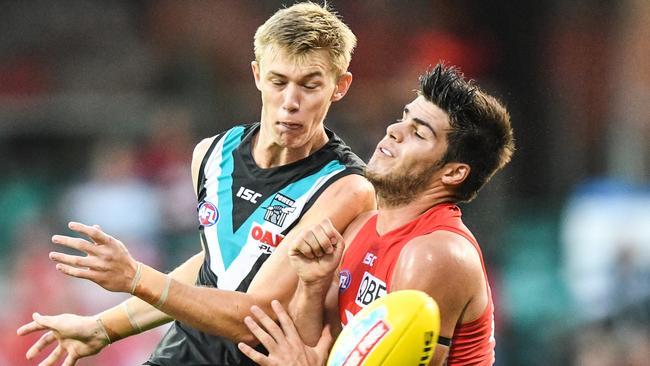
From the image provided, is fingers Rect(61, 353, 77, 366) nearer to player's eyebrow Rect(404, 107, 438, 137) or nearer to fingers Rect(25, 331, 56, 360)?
fingers Rect(25, 331, 56, 360)

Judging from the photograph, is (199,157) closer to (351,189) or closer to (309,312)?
(351,189)

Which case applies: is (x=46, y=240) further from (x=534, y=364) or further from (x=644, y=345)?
(x=644, y=345)

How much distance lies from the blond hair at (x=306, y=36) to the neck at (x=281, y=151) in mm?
319

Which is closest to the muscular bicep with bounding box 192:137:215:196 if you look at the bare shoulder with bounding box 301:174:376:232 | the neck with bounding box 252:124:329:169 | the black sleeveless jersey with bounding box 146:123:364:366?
the black sleeveless jersey with bounding box 146:123:364:366

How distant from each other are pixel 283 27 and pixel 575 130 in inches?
242

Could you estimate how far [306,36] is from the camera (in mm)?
5137

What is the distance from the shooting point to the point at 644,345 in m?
9.34

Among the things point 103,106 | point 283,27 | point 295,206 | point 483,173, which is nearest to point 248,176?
point 295,206

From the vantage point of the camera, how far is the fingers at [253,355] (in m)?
4.72

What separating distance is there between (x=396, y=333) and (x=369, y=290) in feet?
1.92

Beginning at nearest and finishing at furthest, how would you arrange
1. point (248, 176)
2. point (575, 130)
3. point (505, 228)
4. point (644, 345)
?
point (248, 176)
point (644, 345)
point (505, 228)
point (575, 130)

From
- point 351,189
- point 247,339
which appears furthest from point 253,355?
point 351,189

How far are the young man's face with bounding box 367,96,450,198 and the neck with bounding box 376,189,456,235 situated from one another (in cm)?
5

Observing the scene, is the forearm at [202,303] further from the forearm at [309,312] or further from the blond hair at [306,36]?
the blond hair at [306,36]
